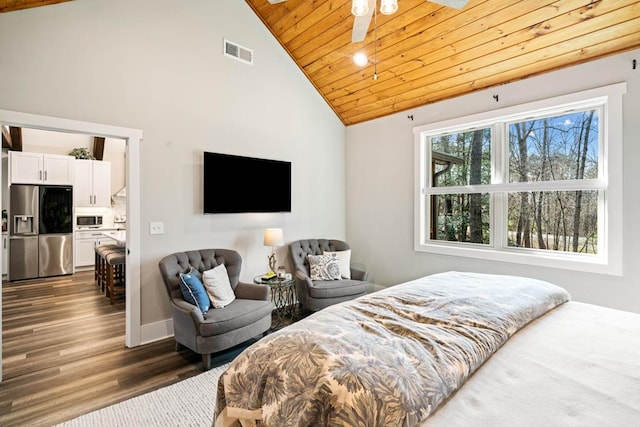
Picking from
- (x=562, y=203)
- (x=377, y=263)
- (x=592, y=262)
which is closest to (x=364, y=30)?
(x=562, y=203)

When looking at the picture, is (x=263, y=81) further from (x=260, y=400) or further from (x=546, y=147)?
(x=260, y=400)

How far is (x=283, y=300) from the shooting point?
14.1 ft

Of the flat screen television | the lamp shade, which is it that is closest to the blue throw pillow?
the flat screen television

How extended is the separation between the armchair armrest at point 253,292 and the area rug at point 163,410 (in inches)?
38.0

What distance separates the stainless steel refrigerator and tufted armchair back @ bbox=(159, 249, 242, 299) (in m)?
4.55

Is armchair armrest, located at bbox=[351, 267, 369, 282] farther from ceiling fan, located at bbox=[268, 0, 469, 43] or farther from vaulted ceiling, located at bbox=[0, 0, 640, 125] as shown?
ceiling fan, located at bbox=[268, 0, 469, 43]

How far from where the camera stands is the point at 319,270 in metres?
4.05

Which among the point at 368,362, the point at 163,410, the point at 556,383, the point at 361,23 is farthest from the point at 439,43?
the point at 163,410

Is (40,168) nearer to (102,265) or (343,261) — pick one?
(102,265)

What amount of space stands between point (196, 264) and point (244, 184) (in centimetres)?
110

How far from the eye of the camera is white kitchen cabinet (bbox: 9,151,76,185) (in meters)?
5.73

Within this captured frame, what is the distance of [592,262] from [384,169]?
2.56m

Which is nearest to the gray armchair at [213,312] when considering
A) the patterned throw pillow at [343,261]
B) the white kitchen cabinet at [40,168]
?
the patterned throw pillow at [343,261]

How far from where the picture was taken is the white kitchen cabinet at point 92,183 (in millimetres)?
6773
